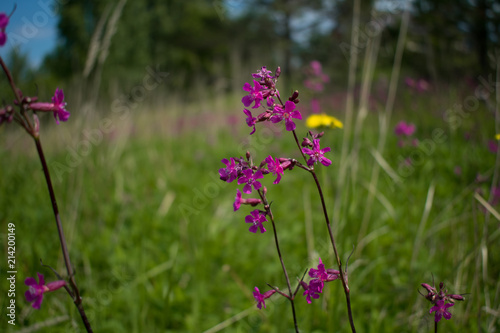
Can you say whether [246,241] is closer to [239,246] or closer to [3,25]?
[239,246]

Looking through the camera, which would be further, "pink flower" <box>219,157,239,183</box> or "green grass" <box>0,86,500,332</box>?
"green grass" <box>0,86,500,332</box>

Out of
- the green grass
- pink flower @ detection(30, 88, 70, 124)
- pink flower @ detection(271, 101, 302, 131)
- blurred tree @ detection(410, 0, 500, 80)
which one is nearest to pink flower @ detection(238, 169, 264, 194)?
pink flower @ detection(271, 101, 302, 131)

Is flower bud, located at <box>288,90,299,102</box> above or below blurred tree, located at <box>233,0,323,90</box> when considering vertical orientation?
below

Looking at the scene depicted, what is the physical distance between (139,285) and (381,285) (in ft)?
4.73

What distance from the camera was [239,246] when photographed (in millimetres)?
2428

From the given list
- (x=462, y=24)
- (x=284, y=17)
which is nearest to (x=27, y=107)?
(x=462, y=24)

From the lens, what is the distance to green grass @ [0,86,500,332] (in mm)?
1608

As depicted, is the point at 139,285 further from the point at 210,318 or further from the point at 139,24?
the point at 139,24

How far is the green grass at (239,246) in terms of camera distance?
5.28 feet

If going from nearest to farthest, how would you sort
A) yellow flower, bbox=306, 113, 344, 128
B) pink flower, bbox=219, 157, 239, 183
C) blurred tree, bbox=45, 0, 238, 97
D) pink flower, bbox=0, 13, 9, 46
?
1. pink flower, bbox=0, 13, 9, 46
2. pink flower, bbox=219, 157, 239, 183
3. yellow flower, bbox=306, 113, 344, 128
4. blurred tree, bbox=45, 0, 238, 97

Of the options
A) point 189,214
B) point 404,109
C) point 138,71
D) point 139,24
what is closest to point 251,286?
point 189,214

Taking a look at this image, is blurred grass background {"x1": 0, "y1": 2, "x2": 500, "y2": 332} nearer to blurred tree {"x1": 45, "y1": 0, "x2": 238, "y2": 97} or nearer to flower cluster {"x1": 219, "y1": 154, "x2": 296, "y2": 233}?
flower cluster {"x1": 219, "y1": 154, "x2": 296, "y2": 233}

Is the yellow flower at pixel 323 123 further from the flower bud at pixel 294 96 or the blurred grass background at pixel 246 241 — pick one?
the flower bud at pixel 294 96

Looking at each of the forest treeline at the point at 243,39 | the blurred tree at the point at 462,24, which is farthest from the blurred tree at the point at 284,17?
the blurred tree at the point at 462,24
